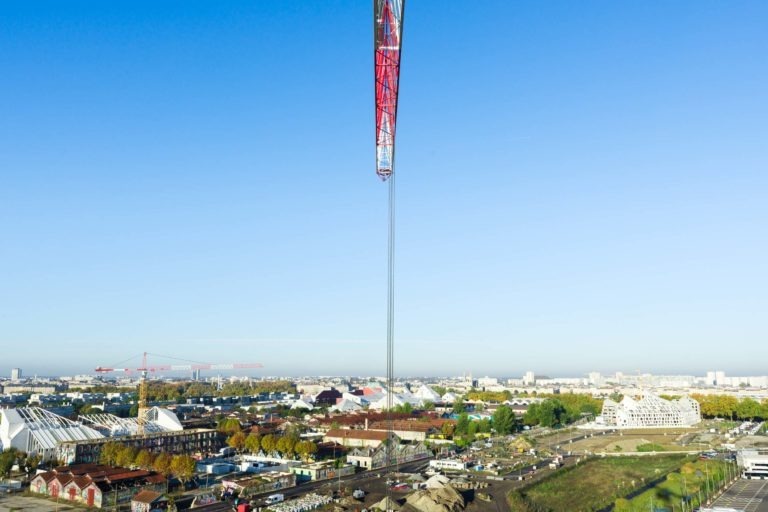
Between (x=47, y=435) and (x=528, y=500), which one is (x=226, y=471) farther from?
(x=528, y=500)

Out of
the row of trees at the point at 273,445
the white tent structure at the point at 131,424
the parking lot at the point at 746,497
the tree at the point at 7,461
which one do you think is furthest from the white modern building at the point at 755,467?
the tree at the point at 7,461

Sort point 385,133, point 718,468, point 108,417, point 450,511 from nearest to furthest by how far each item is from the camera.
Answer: point 385,133
point 450,511
point 718,468
point 108,417

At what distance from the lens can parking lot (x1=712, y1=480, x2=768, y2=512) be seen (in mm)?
12724

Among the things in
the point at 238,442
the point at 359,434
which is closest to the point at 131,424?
the point at 238,442

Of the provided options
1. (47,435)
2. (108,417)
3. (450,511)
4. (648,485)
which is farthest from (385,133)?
(108,417)

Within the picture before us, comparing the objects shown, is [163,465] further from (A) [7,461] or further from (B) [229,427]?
(B) [229,427]

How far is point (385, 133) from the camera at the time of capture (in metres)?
9.53

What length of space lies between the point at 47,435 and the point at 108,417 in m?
4.02

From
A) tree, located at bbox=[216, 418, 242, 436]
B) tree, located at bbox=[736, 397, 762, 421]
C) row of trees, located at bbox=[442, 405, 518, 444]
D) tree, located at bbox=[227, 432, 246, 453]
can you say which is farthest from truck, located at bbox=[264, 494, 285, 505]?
tree, located at bbox=[736, 397, 762, 421]

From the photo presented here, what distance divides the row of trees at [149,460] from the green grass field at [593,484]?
25.9ft

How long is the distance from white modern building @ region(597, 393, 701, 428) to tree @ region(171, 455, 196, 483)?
68.6 ft

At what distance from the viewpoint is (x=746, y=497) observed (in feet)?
45.1

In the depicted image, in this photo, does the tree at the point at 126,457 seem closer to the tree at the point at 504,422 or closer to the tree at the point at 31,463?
the tree at the point at 31,463

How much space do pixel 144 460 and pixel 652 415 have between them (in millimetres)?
23072
